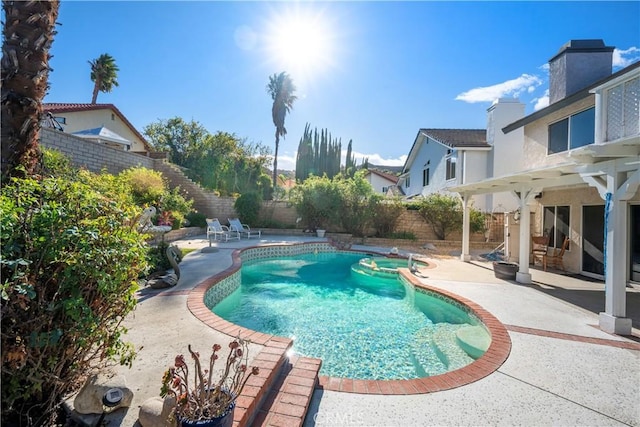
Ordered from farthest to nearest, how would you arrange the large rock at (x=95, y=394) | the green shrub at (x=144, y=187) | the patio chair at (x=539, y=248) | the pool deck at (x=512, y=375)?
1. the green shrub at (x=144, y=187)
2. the patio chair at (x=539, y=248)
3. the pool deck at (x=512, y=375)
4. the large rock at (x=95, y=394)

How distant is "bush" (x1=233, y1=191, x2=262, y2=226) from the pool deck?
1271 cm

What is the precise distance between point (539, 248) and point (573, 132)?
14.8 ft

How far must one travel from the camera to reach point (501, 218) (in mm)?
16172

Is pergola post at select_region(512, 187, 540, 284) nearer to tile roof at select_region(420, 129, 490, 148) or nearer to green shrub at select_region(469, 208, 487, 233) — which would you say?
green shrub at select_region(469, 208, 487, 233)

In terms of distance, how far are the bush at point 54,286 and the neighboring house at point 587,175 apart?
6914 mm

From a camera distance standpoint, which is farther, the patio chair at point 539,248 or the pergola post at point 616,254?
the patio chair at point 539,248

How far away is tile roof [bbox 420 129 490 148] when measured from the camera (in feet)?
61.5

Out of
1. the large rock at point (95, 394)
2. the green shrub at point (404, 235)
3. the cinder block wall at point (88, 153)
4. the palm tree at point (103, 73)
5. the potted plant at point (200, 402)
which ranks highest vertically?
the palm tree at point (103, 73)

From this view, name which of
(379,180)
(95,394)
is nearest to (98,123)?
(95,394)

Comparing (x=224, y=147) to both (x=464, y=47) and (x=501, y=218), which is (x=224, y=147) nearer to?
(x=464, y=47)

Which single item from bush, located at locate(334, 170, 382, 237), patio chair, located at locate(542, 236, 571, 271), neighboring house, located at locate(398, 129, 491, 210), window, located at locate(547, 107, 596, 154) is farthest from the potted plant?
bush, located at locate(334, 170, 382, 237)

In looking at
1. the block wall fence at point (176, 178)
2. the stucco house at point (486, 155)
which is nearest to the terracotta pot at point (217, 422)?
the block wall fence at point (176, 178)

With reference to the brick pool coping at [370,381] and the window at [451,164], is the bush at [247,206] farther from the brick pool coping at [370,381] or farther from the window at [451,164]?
the brick pool coping at [370,381]

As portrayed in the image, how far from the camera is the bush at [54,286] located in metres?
1.81
